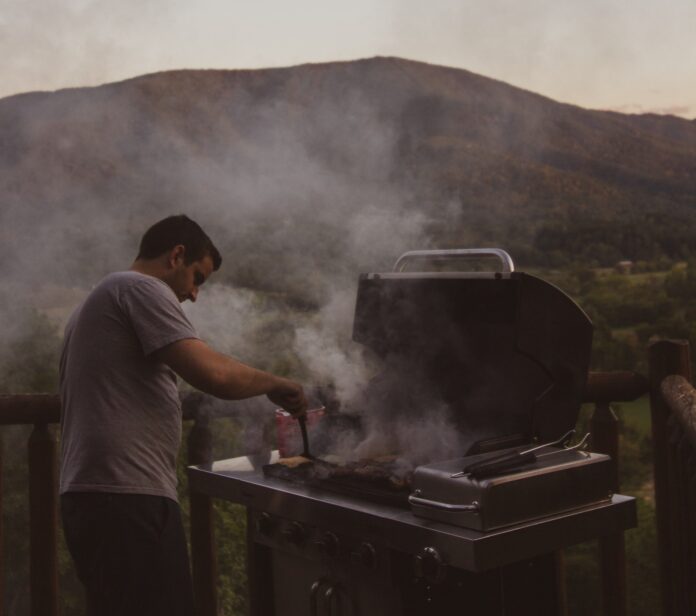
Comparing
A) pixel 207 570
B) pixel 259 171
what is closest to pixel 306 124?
pixel 259 171

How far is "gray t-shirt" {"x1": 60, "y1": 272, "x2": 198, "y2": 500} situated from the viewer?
86.9 inches

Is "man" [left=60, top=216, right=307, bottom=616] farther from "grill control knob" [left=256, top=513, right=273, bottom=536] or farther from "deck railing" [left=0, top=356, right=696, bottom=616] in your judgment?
"deck railing" [left=0, top=356, right=696, bottom=616]

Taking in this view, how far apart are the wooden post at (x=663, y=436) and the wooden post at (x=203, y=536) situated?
5.21 ft

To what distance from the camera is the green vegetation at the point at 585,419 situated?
33.9 ft

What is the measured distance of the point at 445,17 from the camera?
→ 6617 millimetres

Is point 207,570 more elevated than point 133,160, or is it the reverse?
point 133,160

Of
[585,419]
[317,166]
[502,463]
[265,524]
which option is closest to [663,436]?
[502,463]

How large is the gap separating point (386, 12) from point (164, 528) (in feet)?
15.6

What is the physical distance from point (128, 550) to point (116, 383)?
460 mm

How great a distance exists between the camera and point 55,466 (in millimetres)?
2871

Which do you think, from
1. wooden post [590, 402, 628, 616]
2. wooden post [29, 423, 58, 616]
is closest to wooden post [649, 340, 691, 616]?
wooden post [590, 402, 628, 616]

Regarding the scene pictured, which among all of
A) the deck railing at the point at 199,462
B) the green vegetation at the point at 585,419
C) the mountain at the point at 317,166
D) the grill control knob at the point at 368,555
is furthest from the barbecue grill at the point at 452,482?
the green vegetation at the point at 585,419

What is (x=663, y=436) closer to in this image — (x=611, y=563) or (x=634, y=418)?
(x=611, y=563)

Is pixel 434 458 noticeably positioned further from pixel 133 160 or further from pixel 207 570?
pixel 133 160
